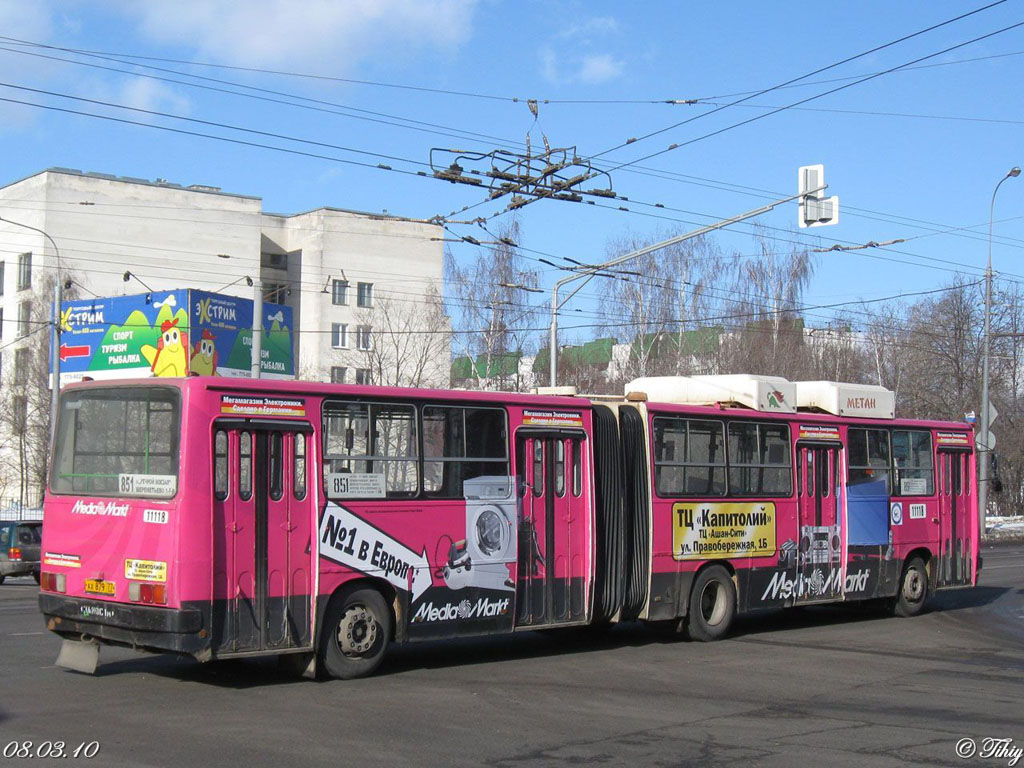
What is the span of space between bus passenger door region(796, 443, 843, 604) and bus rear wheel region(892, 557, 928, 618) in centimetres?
187

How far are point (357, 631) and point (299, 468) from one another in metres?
1.72

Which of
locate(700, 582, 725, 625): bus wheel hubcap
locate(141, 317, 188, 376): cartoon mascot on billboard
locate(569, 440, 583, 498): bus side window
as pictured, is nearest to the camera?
locate(569, 440, 583, 498): bus side window

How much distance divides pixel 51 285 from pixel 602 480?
45.5 meters

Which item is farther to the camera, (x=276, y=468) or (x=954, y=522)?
(x=954, y=522)

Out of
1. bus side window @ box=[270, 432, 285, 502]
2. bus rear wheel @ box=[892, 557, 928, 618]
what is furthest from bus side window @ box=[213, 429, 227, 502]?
bus rear wheel @ box=[892, 557, 928, 618]

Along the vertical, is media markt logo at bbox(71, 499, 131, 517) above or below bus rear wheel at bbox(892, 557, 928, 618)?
above

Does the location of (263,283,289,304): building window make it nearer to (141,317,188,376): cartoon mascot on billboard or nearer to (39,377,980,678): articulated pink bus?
(141,317,188,376): cartoon mascot on billboard

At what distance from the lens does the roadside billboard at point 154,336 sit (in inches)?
1357

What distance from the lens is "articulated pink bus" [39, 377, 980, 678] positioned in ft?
33.9

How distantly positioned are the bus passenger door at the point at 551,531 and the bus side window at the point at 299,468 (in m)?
2.78

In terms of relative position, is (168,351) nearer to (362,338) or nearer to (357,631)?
(357,631)

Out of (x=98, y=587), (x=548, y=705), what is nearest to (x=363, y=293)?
(x=98, y=587)

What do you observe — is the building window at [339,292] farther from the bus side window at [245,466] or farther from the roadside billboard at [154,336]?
the bus side window at [245,466]

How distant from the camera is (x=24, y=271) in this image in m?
56.1
